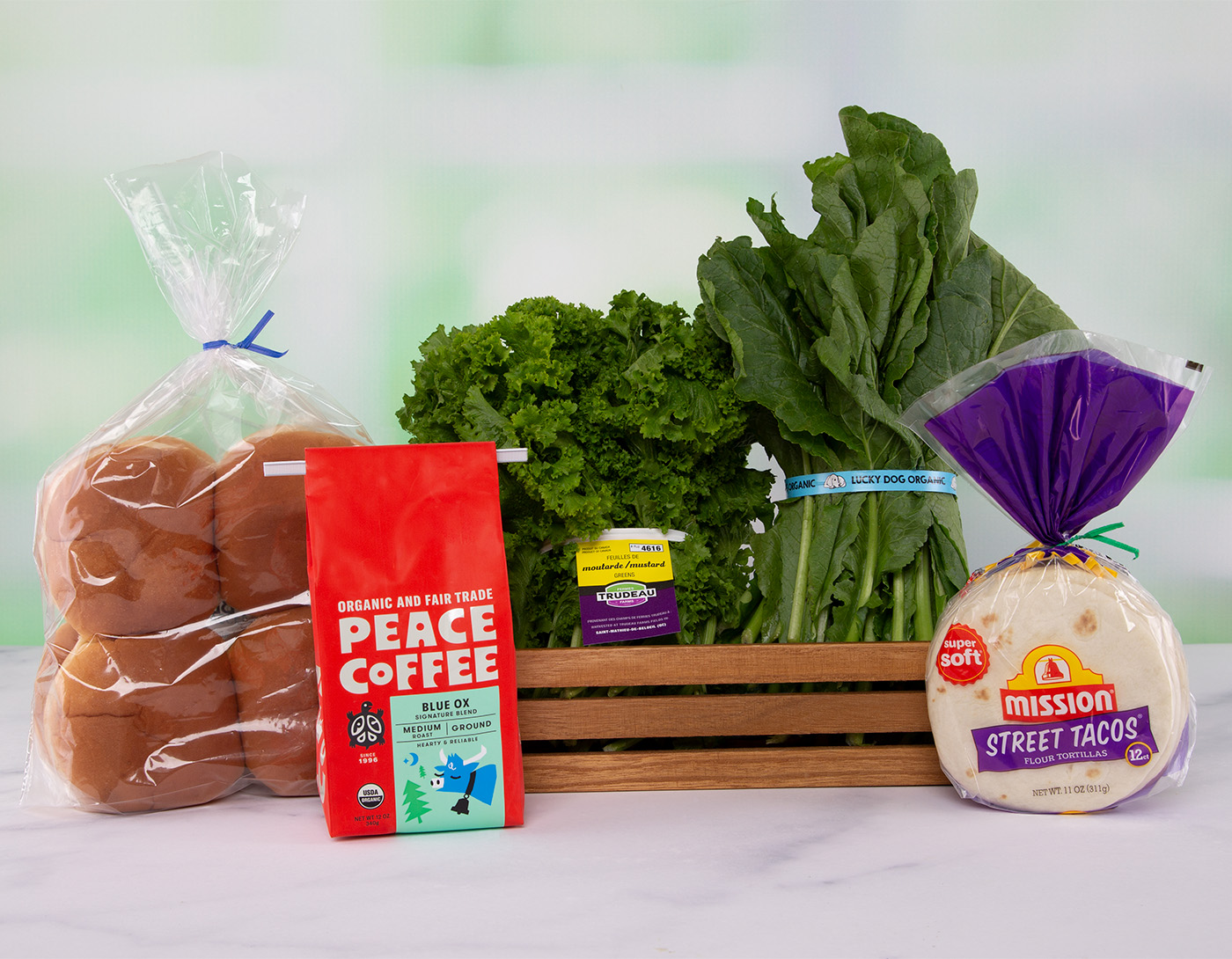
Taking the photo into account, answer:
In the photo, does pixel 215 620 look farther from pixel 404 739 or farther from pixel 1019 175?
pixel 1019 175

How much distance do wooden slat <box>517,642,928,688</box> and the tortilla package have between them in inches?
4.0

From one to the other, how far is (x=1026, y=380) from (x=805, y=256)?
357mm

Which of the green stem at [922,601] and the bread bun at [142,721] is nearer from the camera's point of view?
the bread bun at [142,721]

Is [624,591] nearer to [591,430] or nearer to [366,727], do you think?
[591,430]

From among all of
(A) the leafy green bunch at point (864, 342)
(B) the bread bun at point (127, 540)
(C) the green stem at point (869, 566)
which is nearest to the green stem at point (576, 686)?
(A) the leafy green bunch at point (864, 342)

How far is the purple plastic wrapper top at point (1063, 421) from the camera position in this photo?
113 centimetres

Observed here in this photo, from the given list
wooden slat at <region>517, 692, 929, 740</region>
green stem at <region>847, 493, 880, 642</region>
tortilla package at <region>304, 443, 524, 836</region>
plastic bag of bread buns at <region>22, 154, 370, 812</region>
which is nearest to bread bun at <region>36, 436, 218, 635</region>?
plastic bag of bread buns at <region>22, 154, 370, 812</region>

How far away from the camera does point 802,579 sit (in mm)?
1364

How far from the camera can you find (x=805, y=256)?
1360 mm

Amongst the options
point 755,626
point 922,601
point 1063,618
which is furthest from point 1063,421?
point 755,626

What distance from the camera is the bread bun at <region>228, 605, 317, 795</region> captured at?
1218 mm

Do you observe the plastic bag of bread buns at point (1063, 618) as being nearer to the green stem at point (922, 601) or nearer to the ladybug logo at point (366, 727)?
the green stem at point (922, 601)

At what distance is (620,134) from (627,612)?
103 cm

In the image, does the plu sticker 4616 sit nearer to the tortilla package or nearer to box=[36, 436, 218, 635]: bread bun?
the tortilla package
